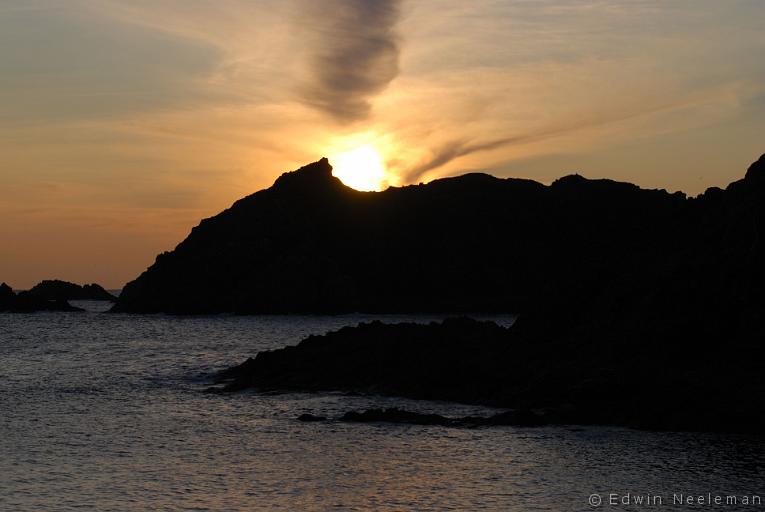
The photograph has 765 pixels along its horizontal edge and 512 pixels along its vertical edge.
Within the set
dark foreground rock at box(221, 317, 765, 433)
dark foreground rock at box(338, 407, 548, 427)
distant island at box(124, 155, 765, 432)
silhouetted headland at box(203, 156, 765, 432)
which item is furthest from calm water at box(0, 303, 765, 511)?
distant island at box(124, 155, 765, 432)

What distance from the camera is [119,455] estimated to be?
3778 cm

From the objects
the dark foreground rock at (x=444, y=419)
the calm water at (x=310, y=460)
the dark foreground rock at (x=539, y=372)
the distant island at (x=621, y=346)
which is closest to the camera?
the calm water at (x=310, y=460)

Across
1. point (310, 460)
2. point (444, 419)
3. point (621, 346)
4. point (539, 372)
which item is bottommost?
point (310, 460)

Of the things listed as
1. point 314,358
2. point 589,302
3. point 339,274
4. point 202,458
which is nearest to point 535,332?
point 589,302

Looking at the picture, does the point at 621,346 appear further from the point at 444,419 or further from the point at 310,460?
the point at 310,460

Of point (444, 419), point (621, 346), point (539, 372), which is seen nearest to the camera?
point (444, 419)

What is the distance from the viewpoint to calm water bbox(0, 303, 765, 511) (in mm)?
30203

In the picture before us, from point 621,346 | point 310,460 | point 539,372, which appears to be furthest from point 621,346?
point 310,460

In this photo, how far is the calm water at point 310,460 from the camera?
30.2 meters

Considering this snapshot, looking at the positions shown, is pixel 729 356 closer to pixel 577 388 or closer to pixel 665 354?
pixel 665 354

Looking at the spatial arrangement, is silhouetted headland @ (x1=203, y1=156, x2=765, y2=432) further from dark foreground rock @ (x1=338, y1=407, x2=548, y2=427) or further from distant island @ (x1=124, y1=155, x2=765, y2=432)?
dark foreground rock @ (x1=338, y1=407, x2=548, y2=427)

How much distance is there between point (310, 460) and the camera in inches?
1439

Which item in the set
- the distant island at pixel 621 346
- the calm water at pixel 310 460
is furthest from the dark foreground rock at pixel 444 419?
the distant island at pixel 621 346

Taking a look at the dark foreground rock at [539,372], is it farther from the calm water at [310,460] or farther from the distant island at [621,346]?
the calm water at [310,460]
